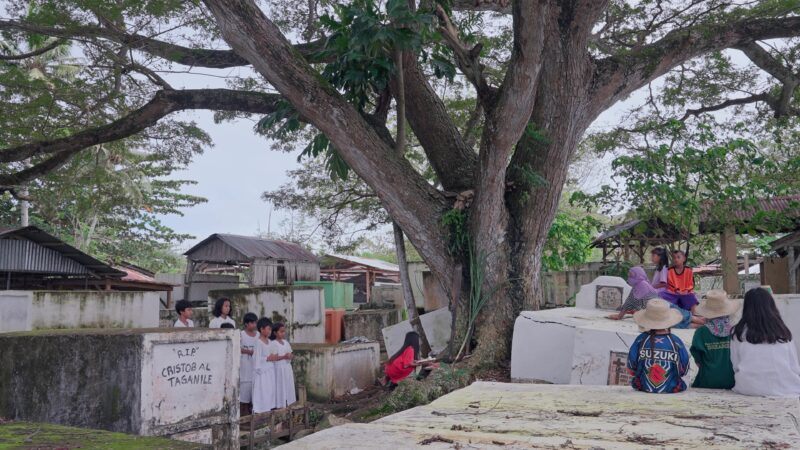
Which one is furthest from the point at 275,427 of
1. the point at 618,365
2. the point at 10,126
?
the point at 10,126

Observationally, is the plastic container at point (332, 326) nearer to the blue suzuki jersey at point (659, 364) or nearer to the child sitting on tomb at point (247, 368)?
the child sitting on tomb at point (247, 368)

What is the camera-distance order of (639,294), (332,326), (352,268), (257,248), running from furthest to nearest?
(352,268) → (257,248) → (332,326) → (639,294)

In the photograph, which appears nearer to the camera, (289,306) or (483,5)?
(483,5)

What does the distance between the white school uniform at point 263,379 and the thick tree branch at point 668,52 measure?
229 inches

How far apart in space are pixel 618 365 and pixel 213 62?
8.22 meters

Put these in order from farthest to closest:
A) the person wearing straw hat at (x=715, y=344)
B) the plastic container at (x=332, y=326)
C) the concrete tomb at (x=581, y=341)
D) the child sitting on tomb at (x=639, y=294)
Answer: the plastic container at (x=332, y=326)
the child sitting on tomb at (x=639, y=294)
the concrete tomb at (x=581, y=341)
the person wearing straw hat at (x=715, y=344)

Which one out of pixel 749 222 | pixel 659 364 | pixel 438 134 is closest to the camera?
pixel 659 364

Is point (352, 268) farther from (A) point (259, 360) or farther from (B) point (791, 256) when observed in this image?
(A) point (259, 360)

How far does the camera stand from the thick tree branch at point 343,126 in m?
8.45

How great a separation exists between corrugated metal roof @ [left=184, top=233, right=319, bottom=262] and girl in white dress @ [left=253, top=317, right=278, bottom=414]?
11.4 meters

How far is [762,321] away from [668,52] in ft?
22.2

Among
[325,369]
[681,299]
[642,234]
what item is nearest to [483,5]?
[681,299]

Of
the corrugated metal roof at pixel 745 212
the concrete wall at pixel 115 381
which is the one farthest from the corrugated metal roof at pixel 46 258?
the corrugated metal roof at pixel 745 212

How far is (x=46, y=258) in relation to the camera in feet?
56.3
